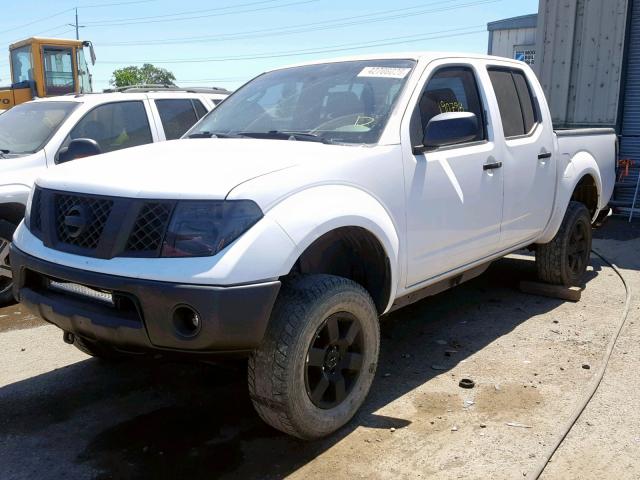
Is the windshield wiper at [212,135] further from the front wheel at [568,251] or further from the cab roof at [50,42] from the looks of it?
the cab roof at [50,42]

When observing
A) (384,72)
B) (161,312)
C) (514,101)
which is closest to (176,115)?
(384,72)

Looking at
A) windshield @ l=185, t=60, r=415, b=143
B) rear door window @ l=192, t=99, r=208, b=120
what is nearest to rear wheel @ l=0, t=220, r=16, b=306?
windshield @ l=185, t=60, r=415, b=143

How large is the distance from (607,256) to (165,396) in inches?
222

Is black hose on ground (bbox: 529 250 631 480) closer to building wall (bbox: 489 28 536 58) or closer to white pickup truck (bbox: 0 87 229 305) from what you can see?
white pickup truck (bbox: 0 87 229 305)

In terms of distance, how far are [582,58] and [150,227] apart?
899 cm

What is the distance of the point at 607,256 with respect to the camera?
24.9 ft

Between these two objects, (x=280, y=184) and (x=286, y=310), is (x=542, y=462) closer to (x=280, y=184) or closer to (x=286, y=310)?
(x=286, y=310)

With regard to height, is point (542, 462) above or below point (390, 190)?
below

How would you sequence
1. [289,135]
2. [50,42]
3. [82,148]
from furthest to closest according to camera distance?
[50,42] → [82,148] → [289,135]

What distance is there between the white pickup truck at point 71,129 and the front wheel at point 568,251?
149 inches

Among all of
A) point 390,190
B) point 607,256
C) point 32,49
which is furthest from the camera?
point 32,49

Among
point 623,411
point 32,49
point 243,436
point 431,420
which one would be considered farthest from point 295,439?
point 32,49

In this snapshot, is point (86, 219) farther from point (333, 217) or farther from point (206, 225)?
point (333, 217)

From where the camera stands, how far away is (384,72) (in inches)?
161
